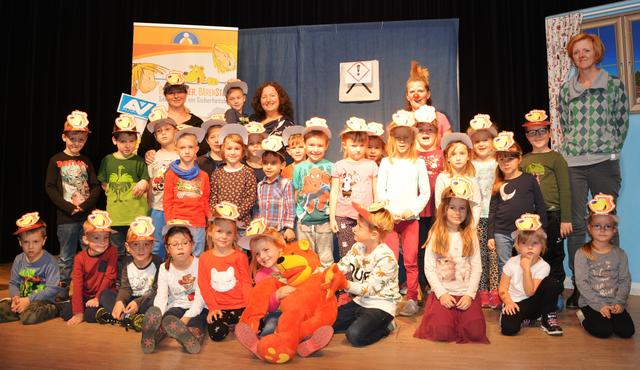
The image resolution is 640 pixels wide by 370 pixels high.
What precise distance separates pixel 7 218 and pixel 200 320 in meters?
5.10

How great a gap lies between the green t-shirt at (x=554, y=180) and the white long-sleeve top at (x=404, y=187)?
934 mm

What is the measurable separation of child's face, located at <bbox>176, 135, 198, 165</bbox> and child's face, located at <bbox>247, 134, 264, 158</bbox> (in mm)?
551

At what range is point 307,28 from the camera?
673 cm

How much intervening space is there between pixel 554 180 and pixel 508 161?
0.51m

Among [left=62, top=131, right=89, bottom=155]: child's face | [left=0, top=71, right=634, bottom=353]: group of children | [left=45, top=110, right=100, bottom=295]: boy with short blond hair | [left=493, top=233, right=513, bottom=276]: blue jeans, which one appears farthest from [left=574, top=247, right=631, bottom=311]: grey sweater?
[left=62, top=131, right=89, bottom=155]: child's face

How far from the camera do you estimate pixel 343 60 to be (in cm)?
664

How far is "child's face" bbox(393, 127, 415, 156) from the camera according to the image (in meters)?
4.50

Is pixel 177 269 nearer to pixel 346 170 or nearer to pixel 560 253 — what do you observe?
pixel 346 170

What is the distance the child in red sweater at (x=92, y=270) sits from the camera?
4148 millimetres

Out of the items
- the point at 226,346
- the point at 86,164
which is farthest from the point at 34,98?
the point at 226,346

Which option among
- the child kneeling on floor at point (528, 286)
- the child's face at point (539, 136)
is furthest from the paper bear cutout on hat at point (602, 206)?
the child's face at point (539, 136)

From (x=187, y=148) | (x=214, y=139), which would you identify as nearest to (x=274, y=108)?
(x=214, y=139)

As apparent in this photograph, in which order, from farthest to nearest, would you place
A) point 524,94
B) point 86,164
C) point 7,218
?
point 7,218
point 524,94
point 86,164

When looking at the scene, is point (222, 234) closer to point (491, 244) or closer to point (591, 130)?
point (491, 244)
